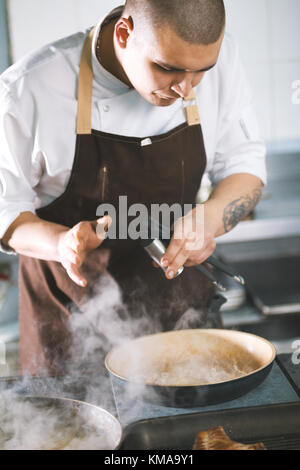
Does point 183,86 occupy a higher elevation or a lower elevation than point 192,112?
higher

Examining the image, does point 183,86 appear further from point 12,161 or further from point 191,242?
point 12,161

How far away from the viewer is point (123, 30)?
1322mm

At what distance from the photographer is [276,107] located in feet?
9.67

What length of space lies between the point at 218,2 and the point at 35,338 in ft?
3.88

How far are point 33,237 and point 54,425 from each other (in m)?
0.61

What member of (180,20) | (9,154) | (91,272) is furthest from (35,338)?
(180,20)

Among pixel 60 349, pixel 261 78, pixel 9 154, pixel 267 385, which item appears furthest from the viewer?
pixel 261 78

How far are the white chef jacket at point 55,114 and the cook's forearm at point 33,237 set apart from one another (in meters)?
0.03

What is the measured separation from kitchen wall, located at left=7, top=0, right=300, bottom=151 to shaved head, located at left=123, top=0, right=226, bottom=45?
164 cm

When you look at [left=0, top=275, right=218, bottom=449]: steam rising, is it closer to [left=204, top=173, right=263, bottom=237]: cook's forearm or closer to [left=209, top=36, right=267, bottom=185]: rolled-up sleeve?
[left=204, top=173, right=263, bottom=237]: cook's forearm

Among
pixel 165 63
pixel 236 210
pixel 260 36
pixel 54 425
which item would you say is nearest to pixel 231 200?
pixel 236 210

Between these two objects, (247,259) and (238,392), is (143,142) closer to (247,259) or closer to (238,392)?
(238,392)

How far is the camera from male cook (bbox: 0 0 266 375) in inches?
57.2

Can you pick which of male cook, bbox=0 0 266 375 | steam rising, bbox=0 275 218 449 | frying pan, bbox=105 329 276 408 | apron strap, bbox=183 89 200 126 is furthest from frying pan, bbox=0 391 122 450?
apron strap, bbox=183 89 200 126
